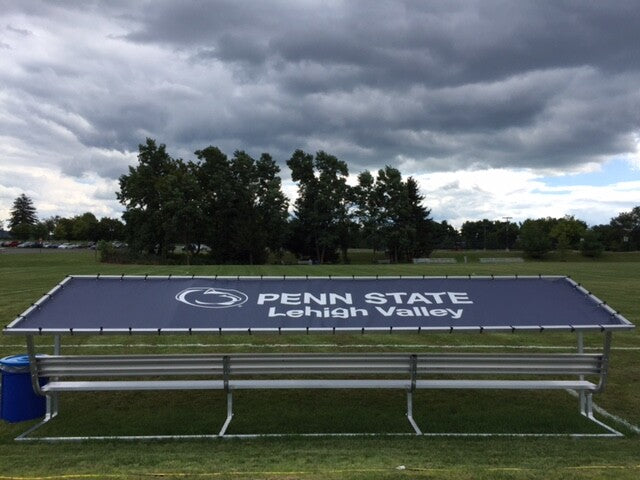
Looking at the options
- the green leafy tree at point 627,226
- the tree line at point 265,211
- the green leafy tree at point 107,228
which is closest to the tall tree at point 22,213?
the green leafy tree at point 107,228

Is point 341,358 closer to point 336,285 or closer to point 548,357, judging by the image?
point 336,285

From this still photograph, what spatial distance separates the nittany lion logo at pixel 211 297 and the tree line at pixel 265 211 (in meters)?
57.3

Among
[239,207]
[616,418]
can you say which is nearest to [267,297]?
[616,418]

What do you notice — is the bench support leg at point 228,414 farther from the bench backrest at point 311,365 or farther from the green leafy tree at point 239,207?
the green leafy tree at point 239,207

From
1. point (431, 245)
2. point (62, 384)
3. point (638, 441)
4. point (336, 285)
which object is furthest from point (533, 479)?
point (431, 245)

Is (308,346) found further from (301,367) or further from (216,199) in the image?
(216,199)

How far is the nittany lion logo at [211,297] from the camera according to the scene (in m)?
7.15

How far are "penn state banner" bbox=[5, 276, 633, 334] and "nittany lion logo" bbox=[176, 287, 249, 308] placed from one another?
1cm

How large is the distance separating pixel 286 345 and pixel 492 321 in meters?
6.01

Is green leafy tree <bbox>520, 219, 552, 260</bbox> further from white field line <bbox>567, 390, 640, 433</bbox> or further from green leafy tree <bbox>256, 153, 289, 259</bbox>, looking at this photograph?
white field line <bbox>567, 390, 640, 433</bbox>

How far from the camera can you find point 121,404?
750cm

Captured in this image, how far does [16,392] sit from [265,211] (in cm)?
6470

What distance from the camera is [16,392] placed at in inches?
265

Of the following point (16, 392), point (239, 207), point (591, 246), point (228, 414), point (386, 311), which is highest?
point (239, 207)
